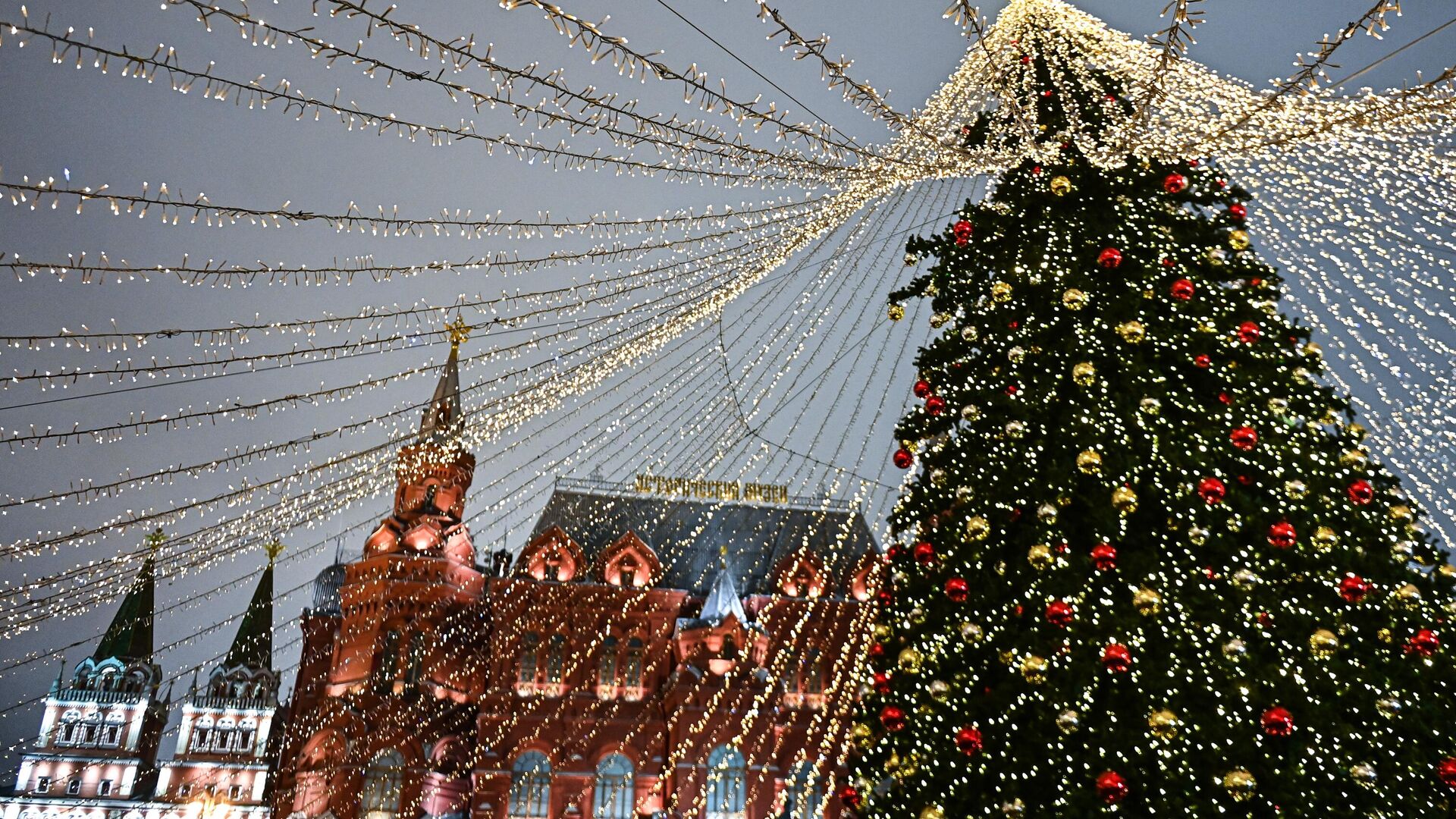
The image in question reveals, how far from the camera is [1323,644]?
4500mm

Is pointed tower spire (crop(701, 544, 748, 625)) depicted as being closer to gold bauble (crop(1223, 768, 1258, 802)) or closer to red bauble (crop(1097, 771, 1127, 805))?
red bauble (crop(1097, 771, 1127, 805))

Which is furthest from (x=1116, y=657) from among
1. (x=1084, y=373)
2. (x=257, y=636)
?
(x=257, y=636)

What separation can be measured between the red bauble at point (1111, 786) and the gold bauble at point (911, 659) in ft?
4.40

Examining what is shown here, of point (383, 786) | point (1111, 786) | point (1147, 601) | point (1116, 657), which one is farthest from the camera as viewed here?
point (383, 786)

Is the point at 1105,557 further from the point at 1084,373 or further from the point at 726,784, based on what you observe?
the point at 726,784

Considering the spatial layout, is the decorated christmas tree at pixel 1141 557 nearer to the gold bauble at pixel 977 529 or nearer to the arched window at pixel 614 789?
the gold bauble at pixel 977 529

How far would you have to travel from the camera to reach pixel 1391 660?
15.2 feet

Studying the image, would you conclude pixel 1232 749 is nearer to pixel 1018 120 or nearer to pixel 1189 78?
pixel 1018 120

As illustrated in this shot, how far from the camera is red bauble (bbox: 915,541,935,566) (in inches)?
226

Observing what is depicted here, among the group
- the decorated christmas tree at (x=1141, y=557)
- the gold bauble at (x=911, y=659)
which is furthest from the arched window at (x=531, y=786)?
the gold bauble at (x=911, y=659)

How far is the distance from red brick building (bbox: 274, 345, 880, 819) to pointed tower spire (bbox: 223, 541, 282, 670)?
898 centimetres

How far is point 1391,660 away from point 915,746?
8.62 feet

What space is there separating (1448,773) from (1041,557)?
6.94ft

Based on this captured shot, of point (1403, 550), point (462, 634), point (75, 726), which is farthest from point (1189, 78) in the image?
point (75, 726)
